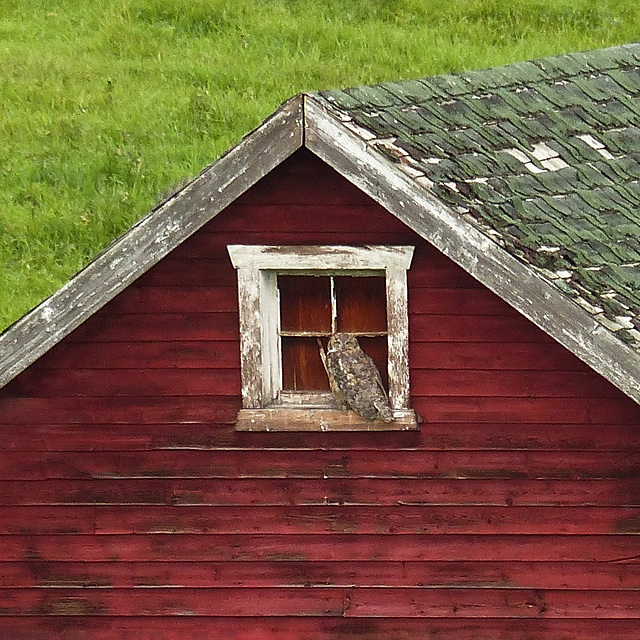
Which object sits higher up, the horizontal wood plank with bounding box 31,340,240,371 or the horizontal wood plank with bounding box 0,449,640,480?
the horizontal wood plank with bounding box 31,340,240,371

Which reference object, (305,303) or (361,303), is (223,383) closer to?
(305,303)

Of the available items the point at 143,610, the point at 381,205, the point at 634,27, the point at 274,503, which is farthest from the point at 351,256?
the point at 634,27

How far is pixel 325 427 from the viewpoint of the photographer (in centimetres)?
707

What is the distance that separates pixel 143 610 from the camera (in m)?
7.44

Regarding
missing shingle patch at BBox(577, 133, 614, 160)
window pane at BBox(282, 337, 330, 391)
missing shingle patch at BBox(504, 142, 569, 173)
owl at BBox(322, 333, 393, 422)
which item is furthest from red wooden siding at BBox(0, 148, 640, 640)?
missing shingle patch at BBox(577, 133, 614, 160)

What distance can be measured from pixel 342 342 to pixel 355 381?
0.76ft

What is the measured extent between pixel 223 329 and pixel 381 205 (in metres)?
1.06

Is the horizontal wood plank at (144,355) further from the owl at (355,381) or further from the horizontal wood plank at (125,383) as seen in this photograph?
the owl at (355,381)

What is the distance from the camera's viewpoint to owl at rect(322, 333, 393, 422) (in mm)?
6984

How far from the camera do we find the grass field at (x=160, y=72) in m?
14.5

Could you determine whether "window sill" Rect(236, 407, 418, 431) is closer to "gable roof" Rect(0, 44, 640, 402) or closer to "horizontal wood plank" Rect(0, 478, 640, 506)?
"horizontal wood plank" Rect(0, 478, 640, 506)

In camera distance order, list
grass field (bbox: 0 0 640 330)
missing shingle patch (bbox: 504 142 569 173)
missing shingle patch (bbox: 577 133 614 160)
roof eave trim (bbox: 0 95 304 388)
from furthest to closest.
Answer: grass field (bbox: 0 0 640 330) < missing shingle patch (bbox: 577 133 614 160) < missing shingle patch (bbox: 504 142 569 173) < roof eave trim (bbox: 0 95 304 388)

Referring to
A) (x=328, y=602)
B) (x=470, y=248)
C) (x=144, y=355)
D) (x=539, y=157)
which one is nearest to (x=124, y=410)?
(x=144, y=355)

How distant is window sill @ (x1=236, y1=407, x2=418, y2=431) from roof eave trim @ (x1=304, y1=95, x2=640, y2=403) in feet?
3.42
